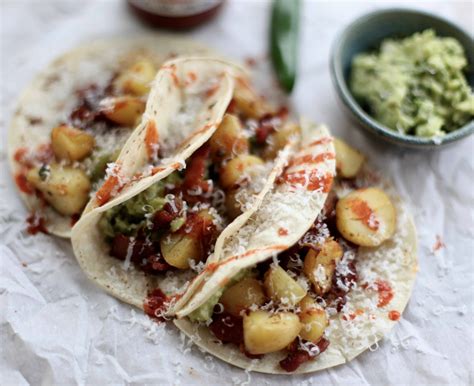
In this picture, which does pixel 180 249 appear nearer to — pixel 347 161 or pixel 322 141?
pixel 322 141

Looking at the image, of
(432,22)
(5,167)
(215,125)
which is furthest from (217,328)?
(432,22)

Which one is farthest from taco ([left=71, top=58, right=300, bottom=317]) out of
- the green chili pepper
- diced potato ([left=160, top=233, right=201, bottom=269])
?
the green chili pepper

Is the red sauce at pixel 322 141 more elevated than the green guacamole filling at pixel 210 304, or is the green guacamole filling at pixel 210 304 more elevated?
the red sauce at pixel 322 141

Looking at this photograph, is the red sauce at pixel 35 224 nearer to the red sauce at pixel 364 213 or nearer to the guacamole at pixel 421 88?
the red sauce at pixel 364 213

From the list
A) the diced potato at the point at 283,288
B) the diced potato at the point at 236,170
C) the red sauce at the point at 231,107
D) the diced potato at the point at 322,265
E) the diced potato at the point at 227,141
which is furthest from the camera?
the red sauce at the point at 231,107

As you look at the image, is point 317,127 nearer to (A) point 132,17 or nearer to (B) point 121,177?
(B) point 121,177

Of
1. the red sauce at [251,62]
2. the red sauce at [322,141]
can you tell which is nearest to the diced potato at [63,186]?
the red sauce at [322,141]

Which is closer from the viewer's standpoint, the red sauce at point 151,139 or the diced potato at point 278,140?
the red sauce at point 151,139
